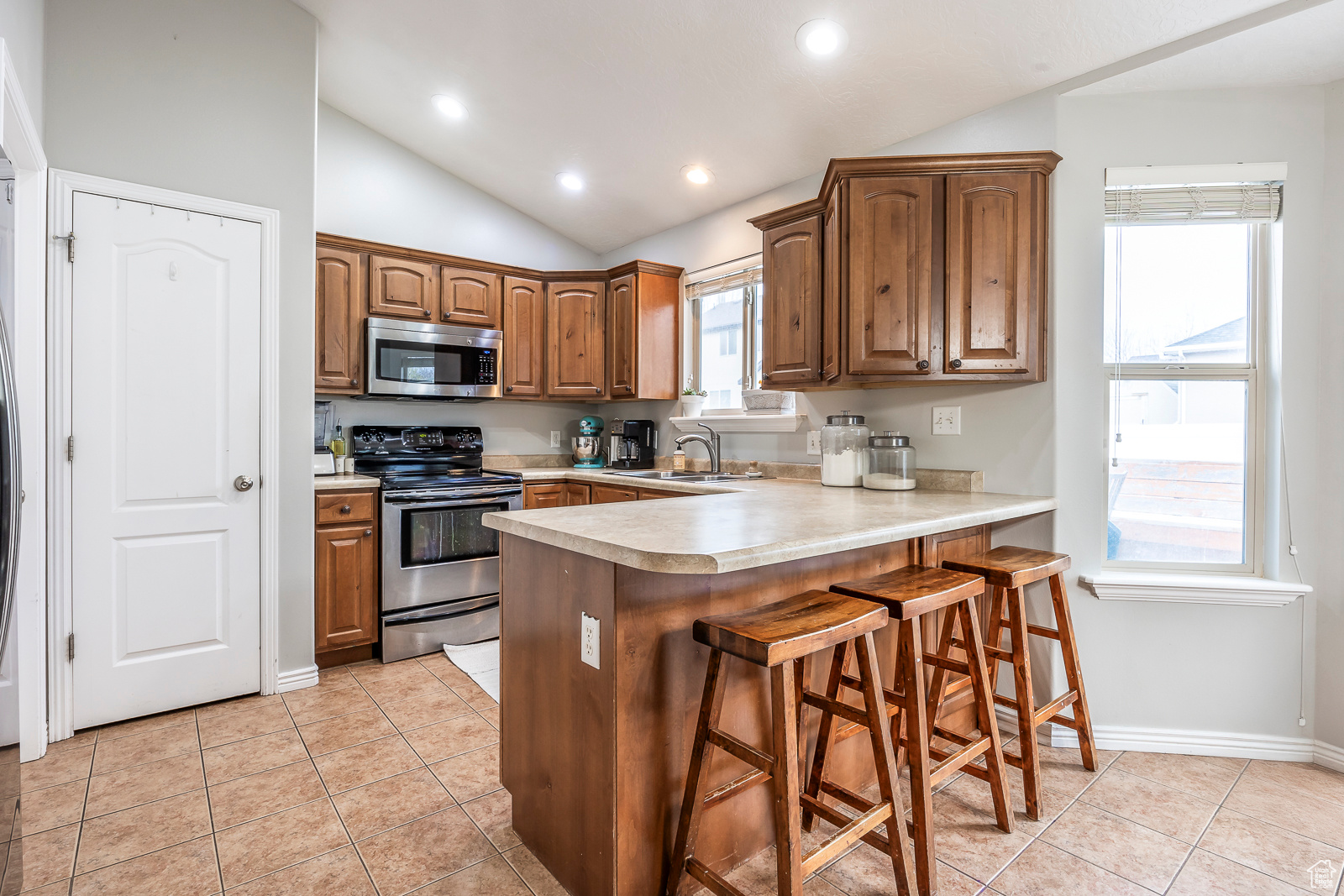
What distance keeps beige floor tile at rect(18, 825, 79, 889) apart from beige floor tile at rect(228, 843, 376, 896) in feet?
1.58

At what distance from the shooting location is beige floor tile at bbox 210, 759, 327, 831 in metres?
1.92

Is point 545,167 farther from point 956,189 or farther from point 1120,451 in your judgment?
point 1120,451

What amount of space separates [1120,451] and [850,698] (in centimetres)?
142

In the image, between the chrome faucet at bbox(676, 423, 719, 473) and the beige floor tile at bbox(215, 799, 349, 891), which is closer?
the beige floor tile at bbox(215, 799, 349, 891)

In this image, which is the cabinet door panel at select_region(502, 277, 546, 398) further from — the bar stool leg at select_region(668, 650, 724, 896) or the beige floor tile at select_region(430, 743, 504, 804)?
the bar stool leg at select_region(668, 650, 724, 896)

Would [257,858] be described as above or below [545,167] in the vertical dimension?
below

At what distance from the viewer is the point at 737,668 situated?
1.66m

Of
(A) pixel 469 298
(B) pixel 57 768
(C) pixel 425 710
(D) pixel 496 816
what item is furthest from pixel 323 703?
(A) pixel 469 298

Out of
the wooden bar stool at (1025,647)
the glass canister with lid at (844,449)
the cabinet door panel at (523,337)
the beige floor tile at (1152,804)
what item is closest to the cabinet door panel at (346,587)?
the cabinet door panel at (523,337)

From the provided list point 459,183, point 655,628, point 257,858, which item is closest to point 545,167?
point 459,183

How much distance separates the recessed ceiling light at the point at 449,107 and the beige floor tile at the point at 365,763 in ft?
10.3

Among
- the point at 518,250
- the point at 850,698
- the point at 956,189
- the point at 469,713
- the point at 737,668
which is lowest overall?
the point at 469,713

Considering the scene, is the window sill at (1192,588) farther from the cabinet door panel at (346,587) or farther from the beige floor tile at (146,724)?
the beige floor tile at (146,724)

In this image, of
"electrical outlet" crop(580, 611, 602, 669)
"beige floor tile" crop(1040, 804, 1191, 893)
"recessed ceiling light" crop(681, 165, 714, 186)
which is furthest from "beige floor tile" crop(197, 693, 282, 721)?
"recessed ceiling light" crop(681, 165, 714, 186)
